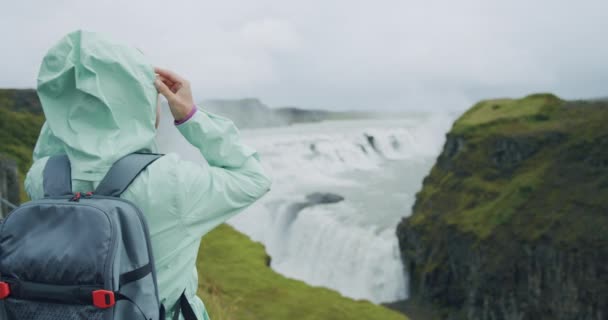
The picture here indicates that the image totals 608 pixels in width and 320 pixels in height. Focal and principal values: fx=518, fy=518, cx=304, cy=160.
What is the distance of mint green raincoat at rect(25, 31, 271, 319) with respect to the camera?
153cm

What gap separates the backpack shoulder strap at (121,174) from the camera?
1527 mm

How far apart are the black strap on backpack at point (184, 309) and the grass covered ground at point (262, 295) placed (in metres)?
3.44

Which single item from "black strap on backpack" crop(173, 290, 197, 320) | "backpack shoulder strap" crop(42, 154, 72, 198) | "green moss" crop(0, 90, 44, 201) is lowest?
"green moss" crop(0, 90, 44, 201)

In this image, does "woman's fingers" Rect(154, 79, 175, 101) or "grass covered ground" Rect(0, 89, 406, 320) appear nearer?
"woman's fingers" Rect(154, 79, 175, 101)

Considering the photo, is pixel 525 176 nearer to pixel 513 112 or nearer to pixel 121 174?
pixel 513 112

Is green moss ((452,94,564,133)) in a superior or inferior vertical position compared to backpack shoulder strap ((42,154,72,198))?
inferior

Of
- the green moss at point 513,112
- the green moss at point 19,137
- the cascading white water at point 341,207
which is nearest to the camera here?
the green moss at point 19,137

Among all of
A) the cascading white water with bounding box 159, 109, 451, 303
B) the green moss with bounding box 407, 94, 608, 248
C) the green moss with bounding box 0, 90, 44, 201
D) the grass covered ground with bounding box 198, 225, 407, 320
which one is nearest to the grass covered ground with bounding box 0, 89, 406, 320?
the grass covered ground with bounding box 198, 225, 407, 320

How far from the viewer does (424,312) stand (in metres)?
17.5

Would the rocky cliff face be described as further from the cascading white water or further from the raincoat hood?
the raincoat hood

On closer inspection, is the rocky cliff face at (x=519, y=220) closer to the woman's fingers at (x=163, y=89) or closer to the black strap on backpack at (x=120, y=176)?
the woman's fingers at (x=163, y=89)

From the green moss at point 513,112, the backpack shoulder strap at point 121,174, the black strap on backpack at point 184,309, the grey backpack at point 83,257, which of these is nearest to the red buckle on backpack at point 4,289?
the grey backpack at point 83,257

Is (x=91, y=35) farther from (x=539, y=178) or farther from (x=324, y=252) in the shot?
(x=324, y=252)

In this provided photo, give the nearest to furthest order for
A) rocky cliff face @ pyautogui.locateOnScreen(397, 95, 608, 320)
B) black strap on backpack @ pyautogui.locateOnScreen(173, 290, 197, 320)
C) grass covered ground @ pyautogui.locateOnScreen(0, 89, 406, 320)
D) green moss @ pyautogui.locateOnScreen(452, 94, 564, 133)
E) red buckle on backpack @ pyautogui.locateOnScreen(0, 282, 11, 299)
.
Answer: red buckle on backpack @ pyautogui.locateOnScreen(0, 282, 11, 299) < black strap on backpack @ pyautogui.locateOnScreen(173, 290, 197, 320) < grass covered ground @ pyautogui.locateOnScreen(0, 89, 406, 320) < rocky cliff face @ pyautogui.locateOnScreen(397, 95, 608, 320) < green moss @ pyautogui.locateOnScreen(452, 94, 564, 133)
